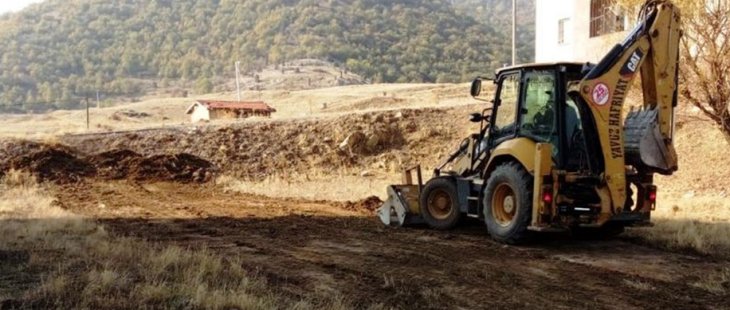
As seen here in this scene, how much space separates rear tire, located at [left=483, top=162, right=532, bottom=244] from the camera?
994 cm

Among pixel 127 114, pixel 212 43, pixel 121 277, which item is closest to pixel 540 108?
pixel 121 277

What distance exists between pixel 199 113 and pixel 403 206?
35.3 m

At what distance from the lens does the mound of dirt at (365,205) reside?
637 inches

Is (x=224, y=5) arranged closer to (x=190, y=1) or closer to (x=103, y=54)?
(x=190, y=1)

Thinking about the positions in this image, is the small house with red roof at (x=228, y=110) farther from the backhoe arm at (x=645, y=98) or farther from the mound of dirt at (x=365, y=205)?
the backhoe arm at (x=645, y=98)

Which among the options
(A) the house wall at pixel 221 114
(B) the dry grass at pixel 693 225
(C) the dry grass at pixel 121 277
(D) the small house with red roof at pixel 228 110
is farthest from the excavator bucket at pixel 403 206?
(A) the house wall at pixel 221 114

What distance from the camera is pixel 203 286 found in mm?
6789

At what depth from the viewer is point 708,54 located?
1609 cm

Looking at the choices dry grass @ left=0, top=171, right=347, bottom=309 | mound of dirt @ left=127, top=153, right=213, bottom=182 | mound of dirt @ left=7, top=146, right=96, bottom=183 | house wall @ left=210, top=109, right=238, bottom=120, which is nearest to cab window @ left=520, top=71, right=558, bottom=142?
dry grass @ left=0, top=171, right=347, bottom=309

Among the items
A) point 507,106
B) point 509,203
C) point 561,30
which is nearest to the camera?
point 509,203

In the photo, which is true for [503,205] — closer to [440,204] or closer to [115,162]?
[440,204]

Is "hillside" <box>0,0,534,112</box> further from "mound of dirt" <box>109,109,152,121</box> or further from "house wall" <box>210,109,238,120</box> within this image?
"house wall" <box>210,109,238,120</box>

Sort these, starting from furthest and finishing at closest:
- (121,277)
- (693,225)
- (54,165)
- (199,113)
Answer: (199,113) → (54,165) → (693,225) → (121,277)

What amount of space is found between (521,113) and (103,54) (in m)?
103
